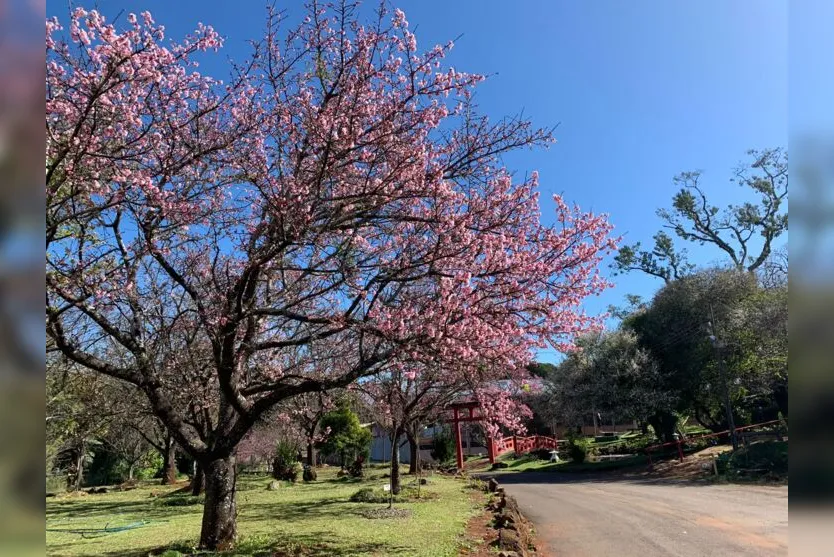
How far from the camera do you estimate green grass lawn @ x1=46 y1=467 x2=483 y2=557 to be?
9.67m

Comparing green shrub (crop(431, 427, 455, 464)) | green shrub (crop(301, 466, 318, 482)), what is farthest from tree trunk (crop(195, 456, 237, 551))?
green shrub (crop(431, 427, 455, 464))

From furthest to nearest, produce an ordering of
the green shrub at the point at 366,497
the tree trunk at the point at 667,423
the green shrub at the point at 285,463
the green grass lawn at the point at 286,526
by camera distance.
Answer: the tree trunk at the point at 667,423, the green shrub at the point at 285,463, the green shrub at the point at 366,497, the green grass lawn at the point at 286,526

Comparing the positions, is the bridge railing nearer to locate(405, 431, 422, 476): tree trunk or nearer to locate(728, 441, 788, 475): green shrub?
locate(405, 431, 422, 476): tree trunk

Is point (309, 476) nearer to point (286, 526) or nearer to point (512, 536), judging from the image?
point (286, 526)

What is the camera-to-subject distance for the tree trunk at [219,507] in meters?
9.27

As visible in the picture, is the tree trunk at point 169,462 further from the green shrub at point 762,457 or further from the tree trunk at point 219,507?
the green shrub at point 762,457

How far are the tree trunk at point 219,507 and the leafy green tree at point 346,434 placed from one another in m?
18.1

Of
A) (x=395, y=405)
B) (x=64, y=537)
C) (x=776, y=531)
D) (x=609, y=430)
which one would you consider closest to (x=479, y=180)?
(x=776, y=531)

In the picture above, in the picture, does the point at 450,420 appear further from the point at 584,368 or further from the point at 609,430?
the point at 609,430

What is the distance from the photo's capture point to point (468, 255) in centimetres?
732

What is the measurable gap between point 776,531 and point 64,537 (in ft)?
46.9

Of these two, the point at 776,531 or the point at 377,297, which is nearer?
the point at 377,297

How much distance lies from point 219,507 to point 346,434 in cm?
1877

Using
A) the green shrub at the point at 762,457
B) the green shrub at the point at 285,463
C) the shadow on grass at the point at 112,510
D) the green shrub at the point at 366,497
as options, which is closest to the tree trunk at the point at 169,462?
the green shrub at the point at 285,463
